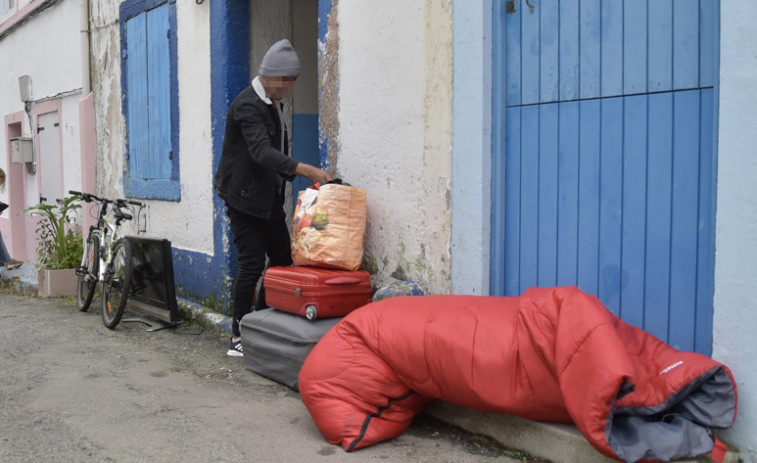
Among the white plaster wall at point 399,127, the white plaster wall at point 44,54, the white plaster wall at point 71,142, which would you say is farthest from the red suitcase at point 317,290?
the white plaster wall at point 44,54

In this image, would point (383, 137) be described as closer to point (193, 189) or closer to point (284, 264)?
point (284, 264)

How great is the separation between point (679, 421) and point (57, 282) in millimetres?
7054

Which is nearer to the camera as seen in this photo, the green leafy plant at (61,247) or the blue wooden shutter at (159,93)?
the blue wooden shutter at (159,93)

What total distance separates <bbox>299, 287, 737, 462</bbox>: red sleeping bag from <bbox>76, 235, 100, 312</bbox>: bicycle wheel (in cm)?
403

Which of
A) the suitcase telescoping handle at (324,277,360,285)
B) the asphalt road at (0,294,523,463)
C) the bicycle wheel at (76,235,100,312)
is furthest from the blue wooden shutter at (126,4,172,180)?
the suitcase telescoping handle at (324,277,360,285)

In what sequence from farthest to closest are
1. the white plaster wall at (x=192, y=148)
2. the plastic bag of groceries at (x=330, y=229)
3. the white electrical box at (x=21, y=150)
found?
1. the white electrical box at (x=21, y=150)
2. the white plaster wall at (x=192, y=148)
3. the plastic bag of groceries at (x=330, y=229)

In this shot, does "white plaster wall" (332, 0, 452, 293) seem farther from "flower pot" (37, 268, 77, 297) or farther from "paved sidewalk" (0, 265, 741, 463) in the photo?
"flower pot" (37, 268, 77, 297)

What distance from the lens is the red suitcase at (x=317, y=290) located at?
14.3 ft

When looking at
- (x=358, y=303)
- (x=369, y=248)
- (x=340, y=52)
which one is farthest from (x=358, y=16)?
(x=358, y=303)

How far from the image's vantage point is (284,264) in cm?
536

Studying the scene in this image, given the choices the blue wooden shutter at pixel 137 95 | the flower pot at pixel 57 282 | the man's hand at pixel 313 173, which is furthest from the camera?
the flower pot at pixel 57 282

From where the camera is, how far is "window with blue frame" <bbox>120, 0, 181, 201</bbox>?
7.21 metres

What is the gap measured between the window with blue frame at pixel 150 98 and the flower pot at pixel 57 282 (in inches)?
45.4

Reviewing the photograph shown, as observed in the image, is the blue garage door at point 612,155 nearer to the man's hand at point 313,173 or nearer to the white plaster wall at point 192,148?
the man's hand at point 313,173
